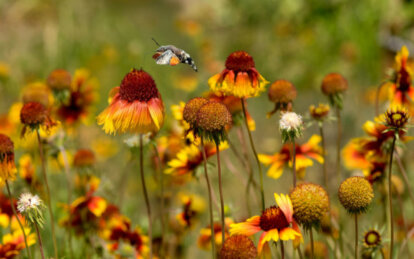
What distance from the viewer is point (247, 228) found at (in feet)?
3.30

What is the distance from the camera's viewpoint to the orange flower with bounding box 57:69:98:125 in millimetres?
2164

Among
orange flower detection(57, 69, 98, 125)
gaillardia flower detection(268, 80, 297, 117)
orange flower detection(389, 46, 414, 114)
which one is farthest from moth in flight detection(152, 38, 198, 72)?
orange flower detection(57, 69, 98, 125)

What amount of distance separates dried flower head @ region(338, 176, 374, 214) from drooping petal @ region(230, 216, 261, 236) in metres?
0.19

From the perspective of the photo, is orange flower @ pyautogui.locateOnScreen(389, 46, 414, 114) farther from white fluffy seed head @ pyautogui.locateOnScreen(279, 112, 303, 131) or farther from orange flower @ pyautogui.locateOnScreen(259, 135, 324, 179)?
white fluffy seed head @ pyautogui.locateOnScreen(279, 112, 303, 131)

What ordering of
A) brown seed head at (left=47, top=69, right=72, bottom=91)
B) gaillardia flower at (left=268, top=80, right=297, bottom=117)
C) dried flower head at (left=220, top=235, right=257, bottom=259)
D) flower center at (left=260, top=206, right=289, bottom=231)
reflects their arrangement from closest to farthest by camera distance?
dried flower head at (left=220, top=235, right=257, bottom=259)
flower center at (left=260, top=206, right=289, bottom=231)
gaillardia flower at (left=268, top=80, right=297, bottom=117)
brown seed head at (left=47, top=69, right=72, bottom=91)

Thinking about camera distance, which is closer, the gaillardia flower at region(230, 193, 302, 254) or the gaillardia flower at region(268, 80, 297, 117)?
the gaillardia flower at region(230, 193, 302, 254)

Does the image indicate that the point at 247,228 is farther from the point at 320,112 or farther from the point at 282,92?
the point at 320,112

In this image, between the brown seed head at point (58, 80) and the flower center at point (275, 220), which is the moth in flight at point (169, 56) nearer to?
the flower center at point (275, 220)

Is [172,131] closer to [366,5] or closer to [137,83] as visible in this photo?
[137,83]

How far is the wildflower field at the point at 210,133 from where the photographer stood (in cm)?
113

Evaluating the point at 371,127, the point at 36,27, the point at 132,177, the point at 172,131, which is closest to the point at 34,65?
the point at 132,177

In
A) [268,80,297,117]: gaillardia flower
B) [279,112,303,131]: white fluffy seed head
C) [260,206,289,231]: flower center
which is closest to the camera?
[260,206,289,231]: flower center

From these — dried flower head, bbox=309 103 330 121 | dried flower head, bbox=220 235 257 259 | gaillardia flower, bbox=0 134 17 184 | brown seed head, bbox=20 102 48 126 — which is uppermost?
dried flower head, bbox=309 103 330 121

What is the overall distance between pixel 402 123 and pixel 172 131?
1.32 metres
